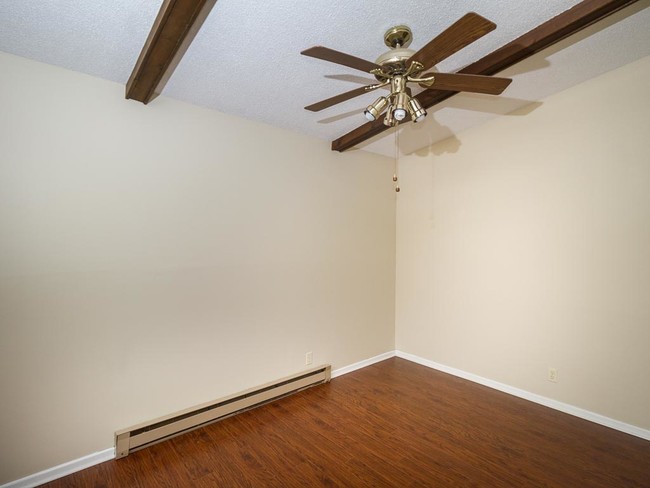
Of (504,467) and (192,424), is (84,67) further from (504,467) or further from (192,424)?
(504,467)

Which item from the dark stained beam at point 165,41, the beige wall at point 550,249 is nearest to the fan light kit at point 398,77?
the dark stained beam at point 165,41

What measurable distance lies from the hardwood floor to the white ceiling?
8.56ft

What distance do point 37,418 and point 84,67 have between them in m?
2.24

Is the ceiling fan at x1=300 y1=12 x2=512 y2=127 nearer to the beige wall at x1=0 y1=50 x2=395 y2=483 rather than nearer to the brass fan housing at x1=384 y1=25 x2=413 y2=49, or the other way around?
the brass fan housing at x1=384 y1=25 x2=413 y2=49

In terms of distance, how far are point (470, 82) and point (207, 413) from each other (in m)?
2.94

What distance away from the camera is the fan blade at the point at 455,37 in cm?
119

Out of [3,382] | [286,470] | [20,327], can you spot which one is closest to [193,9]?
[20,327]

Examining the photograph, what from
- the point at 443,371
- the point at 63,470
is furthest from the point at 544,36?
the point at 63,470

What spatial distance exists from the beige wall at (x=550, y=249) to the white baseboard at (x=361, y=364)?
43 centimetres

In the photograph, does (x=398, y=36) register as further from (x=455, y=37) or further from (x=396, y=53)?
(x=455, y=37)

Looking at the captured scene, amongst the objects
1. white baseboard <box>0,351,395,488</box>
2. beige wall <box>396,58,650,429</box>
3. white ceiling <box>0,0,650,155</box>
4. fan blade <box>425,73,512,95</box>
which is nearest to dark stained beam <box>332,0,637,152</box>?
white ceiling <box>0,0,650,155</box>

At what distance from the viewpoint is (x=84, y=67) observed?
6.46 feet

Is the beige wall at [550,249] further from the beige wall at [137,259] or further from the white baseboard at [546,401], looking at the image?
the beige wall at [137,259]

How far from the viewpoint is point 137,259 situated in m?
Answer: 2.20
